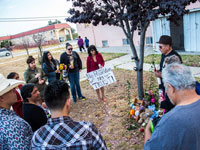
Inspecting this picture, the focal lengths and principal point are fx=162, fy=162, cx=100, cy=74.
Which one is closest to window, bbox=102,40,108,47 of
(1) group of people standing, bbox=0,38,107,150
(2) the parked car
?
(1) group of people standing, bbox=0,38,107,150

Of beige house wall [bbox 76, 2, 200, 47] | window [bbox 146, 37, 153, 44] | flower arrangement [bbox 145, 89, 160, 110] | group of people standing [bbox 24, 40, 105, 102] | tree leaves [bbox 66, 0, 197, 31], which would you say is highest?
beige house wall [bbox 76, 2, 200, 47]

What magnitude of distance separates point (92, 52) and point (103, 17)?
47.9 inches

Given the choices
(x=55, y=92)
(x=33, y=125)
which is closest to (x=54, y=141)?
(x=55, y=92)

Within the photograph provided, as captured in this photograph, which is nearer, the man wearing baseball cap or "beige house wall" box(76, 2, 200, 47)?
the man wearing baseball cap

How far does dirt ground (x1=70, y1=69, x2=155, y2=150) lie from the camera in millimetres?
3271

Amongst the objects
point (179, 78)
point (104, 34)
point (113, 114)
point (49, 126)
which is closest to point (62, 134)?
point (49, 126)

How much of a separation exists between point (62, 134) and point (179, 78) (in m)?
1.07

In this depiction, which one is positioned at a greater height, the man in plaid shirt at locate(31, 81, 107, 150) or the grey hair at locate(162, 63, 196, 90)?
the grey hair at locate(162, 63, 196, 90)

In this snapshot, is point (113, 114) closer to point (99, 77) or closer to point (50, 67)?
point (99, 77)

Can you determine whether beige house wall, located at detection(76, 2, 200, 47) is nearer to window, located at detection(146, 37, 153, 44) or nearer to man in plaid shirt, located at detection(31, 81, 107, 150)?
window, located at detection(146, 37, 153, 44)

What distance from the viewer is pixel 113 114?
14.1 ft

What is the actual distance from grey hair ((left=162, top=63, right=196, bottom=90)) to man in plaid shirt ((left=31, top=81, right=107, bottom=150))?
0.81 metres

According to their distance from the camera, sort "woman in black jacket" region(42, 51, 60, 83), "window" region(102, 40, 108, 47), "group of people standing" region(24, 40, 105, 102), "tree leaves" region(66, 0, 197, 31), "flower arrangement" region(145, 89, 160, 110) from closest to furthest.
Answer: "tree leaves" region(66, 0, 197, 31) < "flower arrangement" region(145, 89, 160, 110) < "group of people standing" region(24, 40, 105, 102) < "woman in black jacket" region(42, 51, 60, 83) < "window" region(102, 40, 108, 47)

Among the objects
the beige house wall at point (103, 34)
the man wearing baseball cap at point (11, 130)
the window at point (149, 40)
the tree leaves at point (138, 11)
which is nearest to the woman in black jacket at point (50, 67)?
the tree leaves at point (138, 11)
